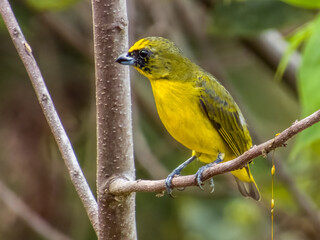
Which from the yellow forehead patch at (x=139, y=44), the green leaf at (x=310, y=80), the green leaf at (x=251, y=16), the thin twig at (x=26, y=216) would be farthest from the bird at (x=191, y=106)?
the thin twig at (x=26, y=216)

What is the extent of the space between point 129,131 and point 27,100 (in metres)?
2.34

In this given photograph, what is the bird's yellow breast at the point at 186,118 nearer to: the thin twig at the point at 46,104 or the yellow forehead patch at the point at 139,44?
the yellow forehead patch at the point at 139,44

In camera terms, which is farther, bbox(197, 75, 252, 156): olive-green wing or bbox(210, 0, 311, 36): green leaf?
bbox(210, 0, 311, 36): green leaf

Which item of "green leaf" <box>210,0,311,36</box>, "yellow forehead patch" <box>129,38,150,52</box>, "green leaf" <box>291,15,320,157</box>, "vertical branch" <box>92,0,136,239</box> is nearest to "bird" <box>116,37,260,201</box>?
"yellow forehead patch" <box>129,38,150,52</box>

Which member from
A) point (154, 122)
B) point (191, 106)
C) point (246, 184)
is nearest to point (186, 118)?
point (191, 106)

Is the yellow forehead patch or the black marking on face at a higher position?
the yellow forehead patch

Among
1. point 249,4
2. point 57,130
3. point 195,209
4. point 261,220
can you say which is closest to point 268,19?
point 249,4

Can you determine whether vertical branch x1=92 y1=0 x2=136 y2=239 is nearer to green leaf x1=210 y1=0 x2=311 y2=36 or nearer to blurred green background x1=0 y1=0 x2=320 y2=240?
blurred green background x1=0 y1=0 x2=320 y2=240

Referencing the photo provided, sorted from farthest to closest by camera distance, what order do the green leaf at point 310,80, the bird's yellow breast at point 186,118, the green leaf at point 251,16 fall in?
the green leaf at point 251,16 → the bird's yellow breast at point 186,118 → the green leaf at point 310,80

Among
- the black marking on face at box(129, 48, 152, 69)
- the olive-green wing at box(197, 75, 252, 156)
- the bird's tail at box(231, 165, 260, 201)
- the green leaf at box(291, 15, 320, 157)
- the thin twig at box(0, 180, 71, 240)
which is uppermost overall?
the black marking on face at box(129, 48, 152, 69)

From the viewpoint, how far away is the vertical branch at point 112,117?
1.87 metres

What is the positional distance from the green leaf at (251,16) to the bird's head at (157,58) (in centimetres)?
86

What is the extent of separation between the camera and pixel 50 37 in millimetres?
4457

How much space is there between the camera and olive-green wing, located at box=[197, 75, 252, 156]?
280cm
